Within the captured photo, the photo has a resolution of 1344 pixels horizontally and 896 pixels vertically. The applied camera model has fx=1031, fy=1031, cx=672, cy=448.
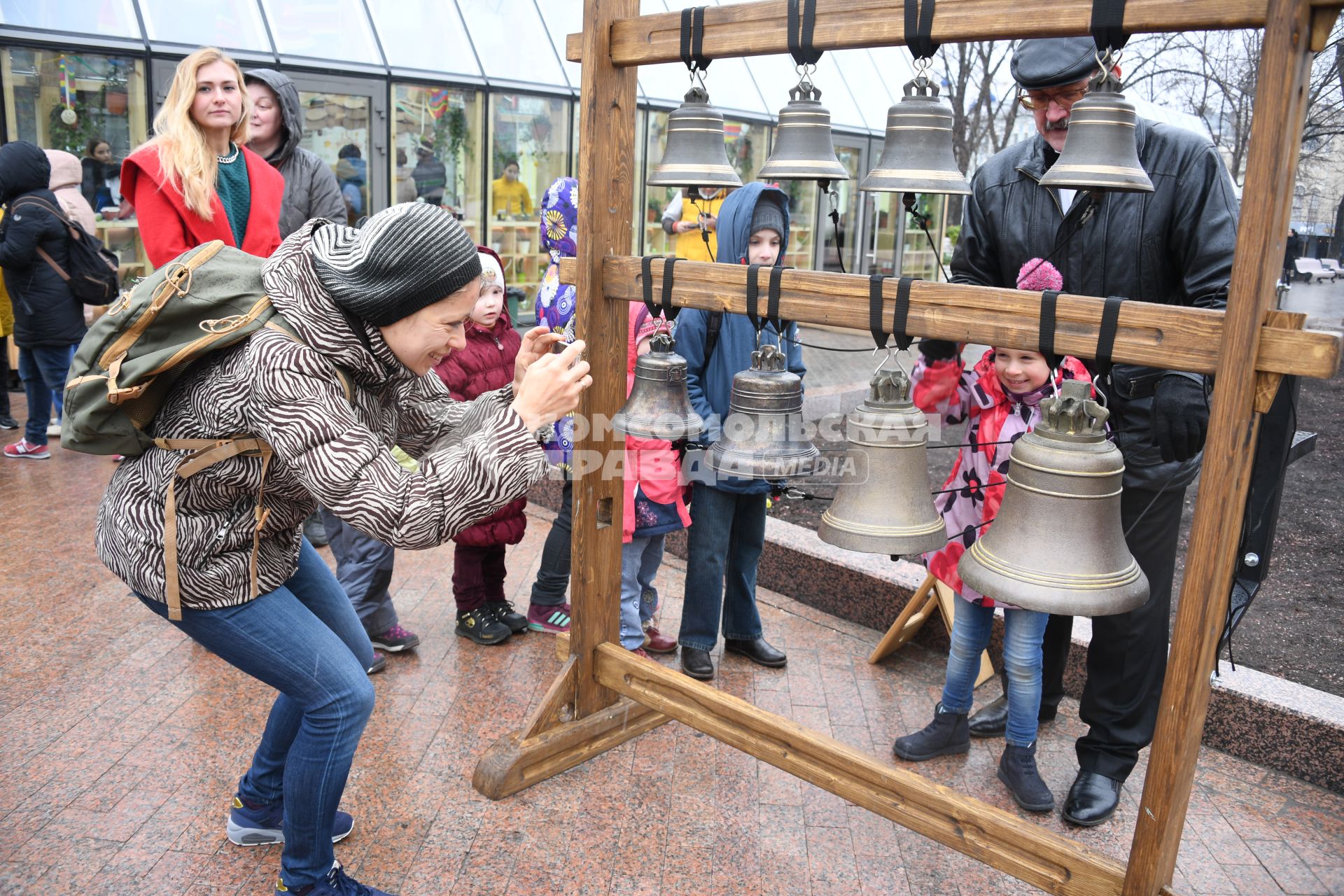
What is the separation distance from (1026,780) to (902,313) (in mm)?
1820

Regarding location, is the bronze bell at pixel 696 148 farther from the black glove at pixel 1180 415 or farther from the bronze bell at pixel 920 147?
the black glove at pixel 1180 415

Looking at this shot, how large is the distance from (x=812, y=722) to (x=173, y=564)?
8.08 ft

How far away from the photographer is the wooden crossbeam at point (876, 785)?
2625mm

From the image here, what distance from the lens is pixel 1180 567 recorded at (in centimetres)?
606

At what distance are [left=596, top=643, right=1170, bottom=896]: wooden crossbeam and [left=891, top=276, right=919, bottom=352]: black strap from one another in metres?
1.22

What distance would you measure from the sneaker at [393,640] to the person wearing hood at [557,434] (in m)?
0.56

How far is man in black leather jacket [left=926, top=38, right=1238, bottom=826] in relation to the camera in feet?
10.0

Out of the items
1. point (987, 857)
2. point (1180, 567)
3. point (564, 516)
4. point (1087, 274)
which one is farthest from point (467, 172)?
point (987, 857)

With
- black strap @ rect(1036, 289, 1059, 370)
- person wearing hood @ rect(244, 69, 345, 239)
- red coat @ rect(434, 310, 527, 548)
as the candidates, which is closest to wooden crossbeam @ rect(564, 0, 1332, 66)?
black strap @ rect(1036, 289, 1059, 370)

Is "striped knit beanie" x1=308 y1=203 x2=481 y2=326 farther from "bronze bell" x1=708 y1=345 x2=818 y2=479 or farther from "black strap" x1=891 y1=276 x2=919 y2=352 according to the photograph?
"black strap" x1=891 y1=276 x2=919 y2=352

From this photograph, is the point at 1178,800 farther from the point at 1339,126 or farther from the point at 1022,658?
the point at 1339,126

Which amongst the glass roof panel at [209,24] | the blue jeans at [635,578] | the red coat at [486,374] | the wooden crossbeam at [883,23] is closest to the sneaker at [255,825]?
the red coat at [486,374]

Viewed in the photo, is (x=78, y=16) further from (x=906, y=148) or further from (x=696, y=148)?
(x=906, y=148)

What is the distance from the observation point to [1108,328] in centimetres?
230
